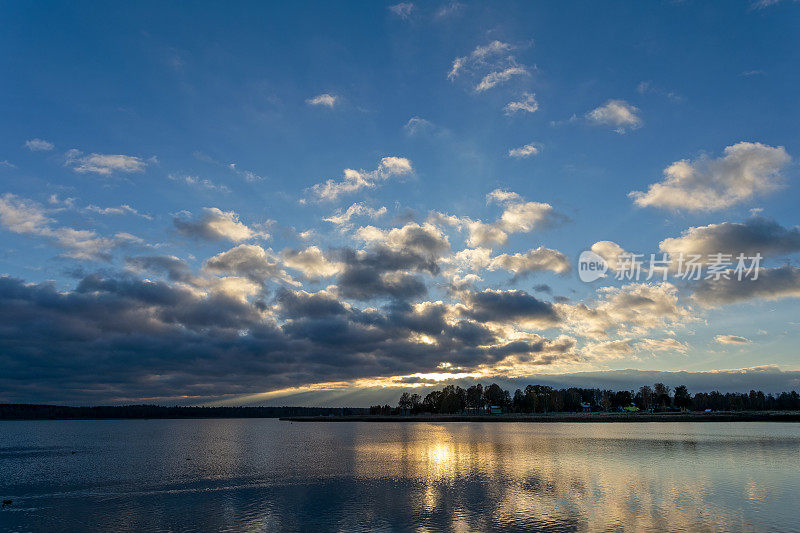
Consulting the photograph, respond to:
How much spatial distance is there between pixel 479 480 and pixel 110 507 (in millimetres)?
39964

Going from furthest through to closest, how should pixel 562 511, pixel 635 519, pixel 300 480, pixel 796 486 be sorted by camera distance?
pixel 300 480 → pixel 796 486 → pixel 562 511 → pixel 635 519

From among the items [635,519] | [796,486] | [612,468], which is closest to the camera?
[635,519]

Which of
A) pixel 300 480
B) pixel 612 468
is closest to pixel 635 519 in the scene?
pixel 612 468

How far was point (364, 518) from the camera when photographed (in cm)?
4234

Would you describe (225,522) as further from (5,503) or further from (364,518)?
(5,503)

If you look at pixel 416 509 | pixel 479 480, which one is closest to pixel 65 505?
pixel 416 509

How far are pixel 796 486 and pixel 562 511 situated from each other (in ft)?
96.9

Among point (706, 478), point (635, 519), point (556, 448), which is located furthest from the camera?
point (556, 448)

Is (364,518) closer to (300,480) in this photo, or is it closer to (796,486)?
(300,480)

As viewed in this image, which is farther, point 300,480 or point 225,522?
point 300,480

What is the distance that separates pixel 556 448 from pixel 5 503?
91309mm

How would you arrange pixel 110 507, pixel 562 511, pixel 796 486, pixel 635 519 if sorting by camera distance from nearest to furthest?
pixel 635 519
pixel 562 511
pixel 110 507
pixel 796 486

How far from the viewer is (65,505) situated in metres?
50.4

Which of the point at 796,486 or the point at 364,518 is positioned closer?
the point at 364,518
